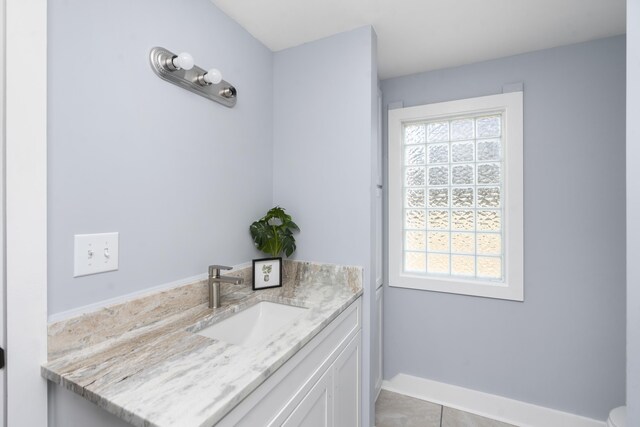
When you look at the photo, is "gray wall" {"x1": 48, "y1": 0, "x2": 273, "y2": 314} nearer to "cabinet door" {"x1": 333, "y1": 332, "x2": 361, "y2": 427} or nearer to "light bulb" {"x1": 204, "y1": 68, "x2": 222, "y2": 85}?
"light bulb" {"x1": 204, "y1": 68, "x2": 222, "y2": 85}

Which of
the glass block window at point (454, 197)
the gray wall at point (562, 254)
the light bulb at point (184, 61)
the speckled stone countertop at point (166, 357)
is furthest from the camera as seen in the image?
the glass block window at point (454, 197)

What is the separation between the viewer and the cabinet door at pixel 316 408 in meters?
0.97

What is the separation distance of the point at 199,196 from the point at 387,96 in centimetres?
165

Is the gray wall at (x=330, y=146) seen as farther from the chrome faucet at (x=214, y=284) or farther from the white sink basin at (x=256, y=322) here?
the chrome faucet at (x=214, y=284)

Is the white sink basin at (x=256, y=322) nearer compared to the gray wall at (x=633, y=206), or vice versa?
the gray wall at (x=633, y=206)

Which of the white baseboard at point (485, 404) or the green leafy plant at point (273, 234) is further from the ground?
the green leafy plant at point (273, 234)

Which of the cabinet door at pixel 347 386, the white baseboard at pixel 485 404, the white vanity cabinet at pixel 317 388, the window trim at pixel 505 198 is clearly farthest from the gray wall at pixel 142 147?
the white baseboard at pixel 485 404

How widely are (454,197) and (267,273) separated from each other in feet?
4.63

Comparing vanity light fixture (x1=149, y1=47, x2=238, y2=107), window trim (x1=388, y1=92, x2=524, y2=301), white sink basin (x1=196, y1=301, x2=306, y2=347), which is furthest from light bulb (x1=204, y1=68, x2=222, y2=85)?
window trim (x1=388, y1=92, x2=524, y2=301)

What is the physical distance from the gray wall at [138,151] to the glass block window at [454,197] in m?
1.26

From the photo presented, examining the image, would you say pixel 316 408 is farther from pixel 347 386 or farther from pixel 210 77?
pixel 210 77

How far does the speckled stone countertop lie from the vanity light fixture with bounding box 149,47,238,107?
0.84 m

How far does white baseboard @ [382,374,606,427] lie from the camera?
5.96 ft

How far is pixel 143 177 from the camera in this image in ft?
3.63
